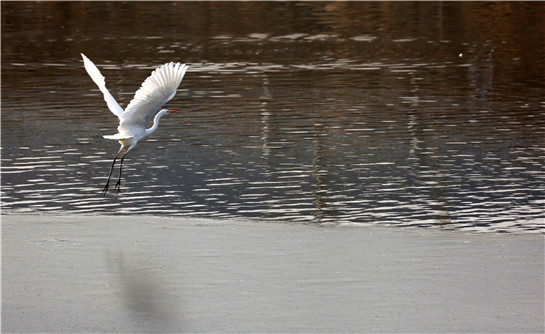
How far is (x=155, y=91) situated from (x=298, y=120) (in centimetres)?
579

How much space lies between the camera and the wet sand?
8.45 meters

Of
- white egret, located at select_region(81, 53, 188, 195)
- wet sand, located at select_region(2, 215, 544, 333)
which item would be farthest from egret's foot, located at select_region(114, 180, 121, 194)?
wet sand, located at select_region(2, 215, 544, 333)

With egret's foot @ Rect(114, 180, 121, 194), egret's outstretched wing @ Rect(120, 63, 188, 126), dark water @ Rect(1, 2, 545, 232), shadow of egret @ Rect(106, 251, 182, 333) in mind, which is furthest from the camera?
egret's foot @ Rect(114, 180, 121, 194)

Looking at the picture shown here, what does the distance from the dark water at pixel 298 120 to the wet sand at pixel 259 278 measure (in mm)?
776

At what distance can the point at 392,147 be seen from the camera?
52.1 ft

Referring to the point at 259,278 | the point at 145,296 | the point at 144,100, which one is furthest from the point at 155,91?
the point at 145,296

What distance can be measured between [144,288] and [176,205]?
315 cm

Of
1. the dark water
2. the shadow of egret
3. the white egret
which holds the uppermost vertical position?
the white egret

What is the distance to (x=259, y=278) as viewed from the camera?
31.3ft

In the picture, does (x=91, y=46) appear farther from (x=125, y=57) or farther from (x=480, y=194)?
(x=480, y=194)

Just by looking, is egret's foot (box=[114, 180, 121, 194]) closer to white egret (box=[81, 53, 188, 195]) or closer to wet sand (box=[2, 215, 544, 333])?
white egret (box=[81, 53, 188, 195])

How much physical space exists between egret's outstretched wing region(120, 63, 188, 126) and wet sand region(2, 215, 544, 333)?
154 cm

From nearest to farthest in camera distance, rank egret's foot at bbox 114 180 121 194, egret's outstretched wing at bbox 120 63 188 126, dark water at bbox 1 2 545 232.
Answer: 1. egret's outstretched wing at bbox 120 63 188 126
2. dark water at bbox 1 2 545 232
3. egret's foot at bbox 114 180 121 194

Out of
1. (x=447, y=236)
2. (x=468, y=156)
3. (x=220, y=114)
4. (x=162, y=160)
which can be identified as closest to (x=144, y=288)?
(x=447, y=236)
